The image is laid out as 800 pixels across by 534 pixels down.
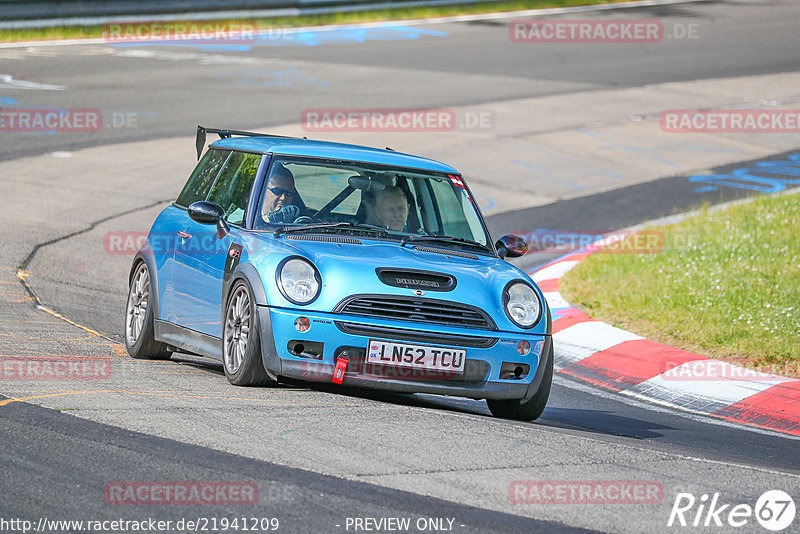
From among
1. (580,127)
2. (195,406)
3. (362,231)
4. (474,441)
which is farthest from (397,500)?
(580,127)

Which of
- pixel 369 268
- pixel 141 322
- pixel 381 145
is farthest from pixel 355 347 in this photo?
pixel 381 145

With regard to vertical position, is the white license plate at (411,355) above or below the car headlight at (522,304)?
A: below

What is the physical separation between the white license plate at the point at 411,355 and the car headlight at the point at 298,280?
43 centimetres

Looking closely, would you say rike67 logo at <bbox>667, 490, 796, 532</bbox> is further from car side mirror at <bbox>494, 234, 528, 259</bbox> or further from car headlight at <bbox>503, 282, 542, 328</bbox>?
car side mirror at <bbox>494, 234, 528, 259</bbox>

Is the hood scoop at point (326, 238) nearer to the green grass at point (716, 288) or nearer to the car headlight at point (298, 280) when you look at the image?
the car headlight at point (298, 280)

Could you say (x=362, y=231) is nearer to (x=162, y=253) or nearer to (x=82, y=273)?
(x=162, y=253)

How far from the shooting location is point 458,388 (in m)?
6.44

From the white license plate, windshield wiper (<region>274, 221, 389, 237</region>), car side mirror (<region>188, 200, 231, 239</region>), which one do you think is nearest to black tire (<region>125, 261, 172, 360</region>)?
car side mirror (<region>188, 200, 231, 239</region>)

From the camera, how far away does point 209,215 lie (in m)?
7.18

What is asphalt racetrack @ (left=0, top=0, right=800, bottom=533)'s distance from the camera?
15.5 ft

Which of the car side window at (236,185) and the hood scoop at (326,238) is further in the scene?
the car side window at (236,185)

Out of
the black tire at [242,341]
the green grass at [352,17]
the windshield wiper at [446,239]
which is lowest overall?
the black tire at [242,341]

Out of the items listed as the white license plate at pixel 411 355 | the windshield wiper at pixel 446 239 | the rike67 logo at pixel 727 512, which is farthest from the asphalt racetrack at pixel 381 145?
the windshield wiper at pixel 446 239

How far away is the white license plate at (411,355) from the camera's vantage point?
20.7 feet
